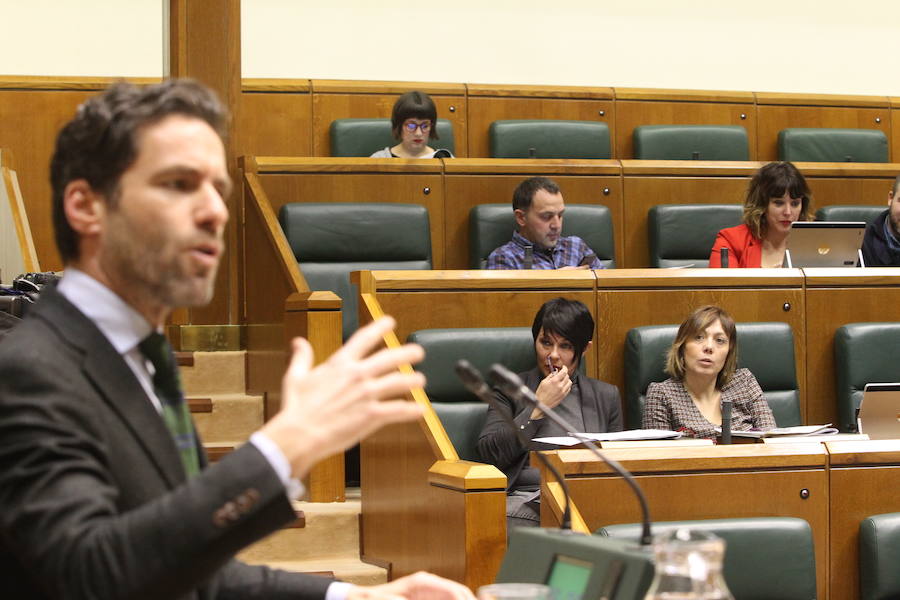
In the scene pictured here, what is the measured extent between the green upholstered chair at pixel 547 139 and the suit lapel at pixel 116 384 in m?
1.88

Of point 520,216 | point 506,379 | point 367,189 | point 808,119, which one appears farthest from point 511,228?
point 506,379

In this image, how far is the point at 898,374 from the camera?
4.81 feet

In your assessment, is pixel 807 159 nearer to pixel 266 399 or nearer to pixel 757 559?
pixel 266 399

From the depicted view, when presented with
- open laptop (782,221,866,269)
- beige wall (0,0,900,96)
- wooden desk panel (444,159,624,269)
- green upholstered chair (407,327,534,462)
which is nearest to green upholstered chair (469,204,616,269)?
wooden desk panel (444,159,624,269)

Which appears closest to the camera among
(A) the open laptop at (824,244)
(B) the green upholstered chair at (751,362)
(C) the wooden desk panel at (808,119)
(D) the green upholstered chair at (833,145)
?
(B) the green upholstered chair at (751,362)

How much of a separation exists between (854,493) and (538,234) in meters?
0.73

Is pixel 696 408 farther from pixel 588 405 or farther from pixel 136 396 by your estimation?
pixel 136 396

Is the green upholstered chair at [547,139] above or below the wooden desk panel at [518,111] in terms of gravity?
below

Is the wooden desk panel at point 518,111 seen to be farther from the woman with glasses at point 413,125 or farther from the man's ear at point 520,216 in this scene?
the man's ear at point 520,216

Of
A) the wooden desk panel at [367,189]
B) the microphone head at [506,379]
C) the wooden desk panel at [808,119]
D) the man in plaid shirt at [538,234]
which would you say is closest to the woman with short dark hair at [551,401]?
the man in plaid shirt at [538,234]

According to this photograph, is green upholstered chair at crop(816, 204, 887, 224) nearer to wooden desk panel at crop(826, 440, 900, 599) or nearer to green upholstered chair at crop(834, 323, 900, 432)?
green upholstered chair at crop(834, 323, 900, 432)

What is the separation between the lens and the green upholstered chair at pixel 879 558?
3.29 ft

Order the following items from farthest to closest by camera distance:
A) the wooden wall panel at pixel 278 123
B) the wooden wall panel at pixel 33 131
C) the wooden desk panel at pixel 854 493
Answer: the wooden wall panel at pixel 278 123, the wooden wall panel at pixel 33 131, the wooden desk panel at pixel 854 493

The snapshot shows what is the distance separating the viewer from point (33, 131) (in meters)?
2.22
